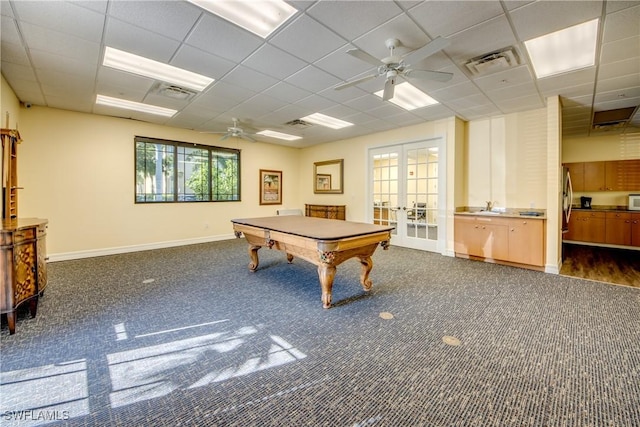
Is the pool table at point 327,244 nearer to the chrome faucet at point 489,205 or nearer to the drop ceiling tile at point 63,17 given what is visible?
the drop ceiling tile at point 63,17

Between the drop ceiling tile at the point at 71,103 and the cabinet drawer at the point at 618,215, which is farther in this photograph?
the cabinet drawer at the point at 618,215

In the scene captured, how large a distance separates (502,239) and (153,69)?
19.0 feet

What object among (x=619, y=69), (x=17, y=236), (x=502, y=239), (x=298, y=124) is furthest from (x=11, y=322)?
(x=619, y=69)

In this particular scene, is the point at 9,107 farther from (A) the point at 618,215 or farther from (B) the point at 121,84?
(A) the point at 618,215

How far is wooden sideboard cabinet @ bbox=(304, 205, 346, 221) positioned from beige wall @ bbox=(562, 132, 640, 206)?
18.8 ft

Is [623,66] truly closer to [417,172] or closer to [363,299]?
[417,172]

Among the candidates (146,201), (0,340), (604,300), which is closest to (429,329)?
(604,300)

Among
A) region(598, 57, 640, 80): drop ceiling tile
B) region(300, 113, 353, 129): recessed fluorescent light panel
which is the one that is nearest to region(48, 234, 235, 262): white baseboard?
region(300, 113, 353, 129): recessed fluorescent light panel

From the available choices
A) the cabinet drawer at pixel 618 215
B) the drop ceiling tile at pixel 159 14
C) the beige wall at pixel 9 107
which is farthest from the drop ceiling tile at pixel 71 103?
the cabinet drawer at pixel 618 215

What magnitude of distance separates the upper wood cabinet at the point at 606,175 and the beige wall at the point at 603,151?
0.52 feet

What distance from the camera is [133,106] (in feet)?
15.7

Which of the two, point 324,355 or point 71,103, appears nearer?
point 324,355

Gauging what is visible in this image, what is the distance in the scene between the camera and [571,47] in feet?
9.36

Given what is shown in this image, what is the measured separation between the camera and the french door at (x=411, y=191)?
18.4 feet
